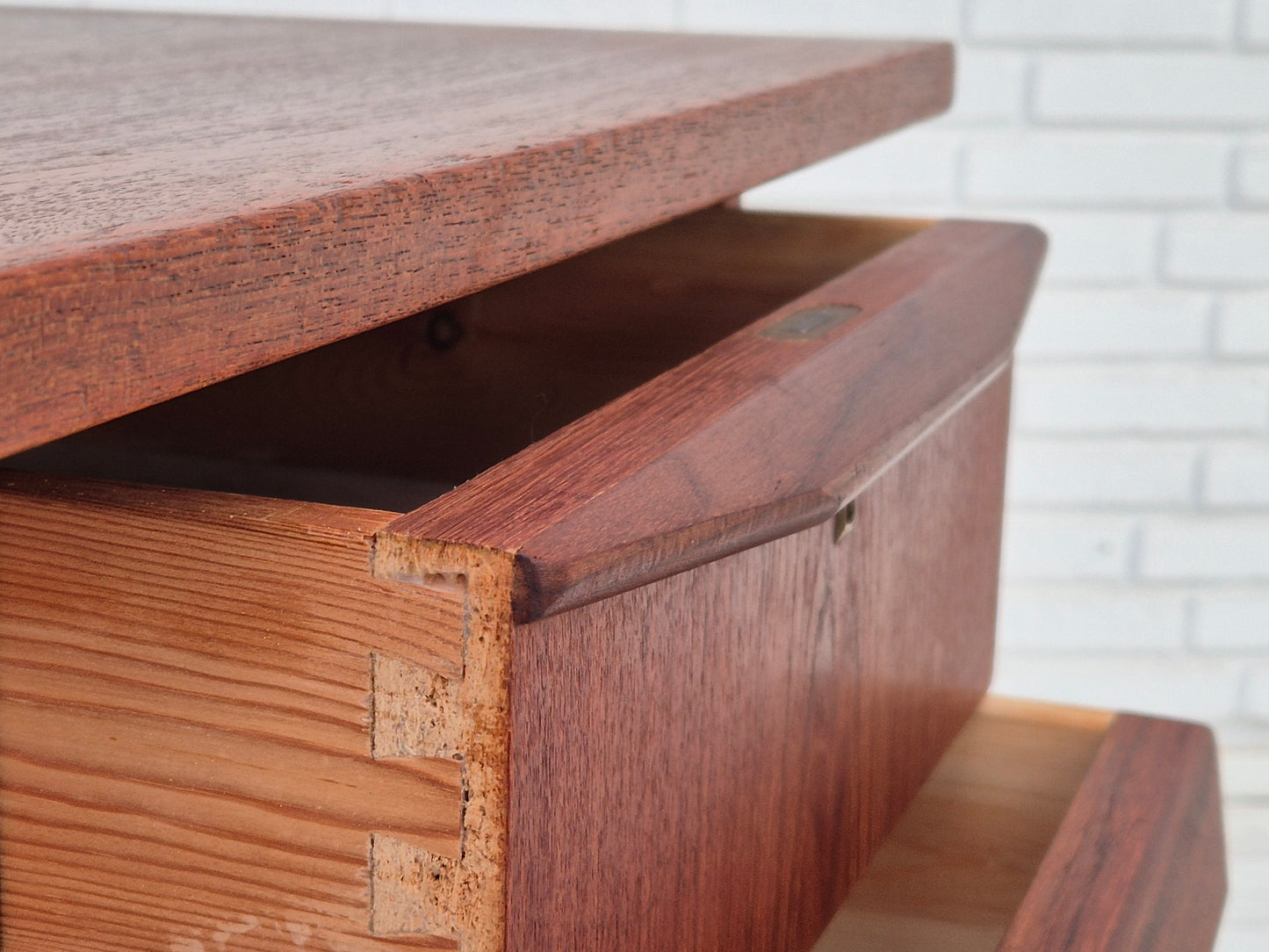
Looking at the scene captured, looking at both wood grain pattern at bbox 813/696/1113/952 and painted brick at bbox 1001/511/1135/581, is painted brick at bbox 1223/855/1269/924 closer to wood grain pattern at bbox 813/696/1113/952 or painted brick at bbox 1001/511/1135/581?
painted brick at bbox 1001/511/1135/581

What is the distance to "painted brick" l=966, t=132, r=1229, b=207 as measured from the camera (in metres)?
1.44

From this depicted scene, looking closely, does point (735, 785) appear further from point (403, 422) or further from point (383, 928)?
point (403, 422)

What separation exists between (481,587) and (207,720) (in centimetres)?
9

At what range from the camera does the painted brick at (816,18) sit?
1419 millimetres

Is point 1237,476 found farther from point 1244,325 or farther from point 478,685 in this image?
point 478,685

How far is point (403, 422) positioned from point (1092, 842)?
0.37m

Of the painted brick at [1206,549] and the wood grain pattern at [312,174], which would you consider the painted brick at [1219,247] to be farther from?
the wood grain pattern at [312,174]

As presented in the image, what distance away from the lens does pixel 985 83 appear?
1426mm

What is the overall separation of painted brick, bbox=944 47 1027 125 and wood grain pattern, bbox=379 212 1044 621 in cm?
85

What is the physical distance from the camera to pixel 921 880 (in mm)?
608

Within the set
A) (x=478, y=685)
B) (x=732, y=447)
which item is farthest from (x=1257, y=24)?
(x=478, y=685)

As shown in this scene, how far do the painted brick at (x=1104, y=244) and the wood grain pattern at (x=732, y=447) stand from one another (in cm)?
88

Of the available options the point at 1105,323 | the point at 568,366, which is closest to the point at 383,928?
the point at 568,366

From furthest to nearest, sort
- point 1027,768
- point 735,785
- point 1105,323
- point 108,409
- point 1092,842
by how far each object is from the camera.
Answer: point 1105,323 < point 1027,768 < point 1092,842 < point 735,785 < point 108,409
